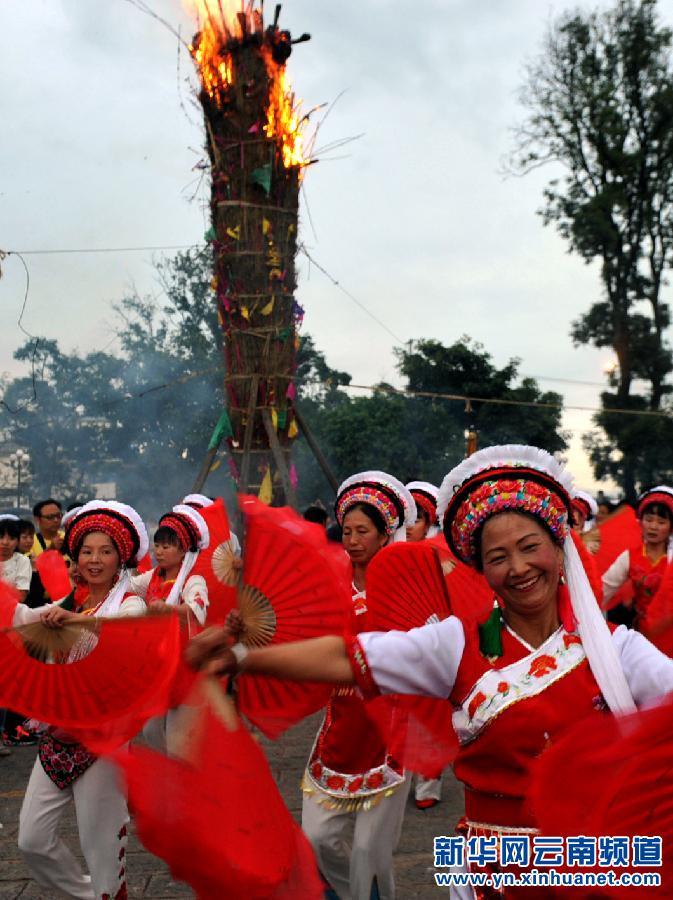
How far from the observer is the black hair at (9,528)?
27.3 ft

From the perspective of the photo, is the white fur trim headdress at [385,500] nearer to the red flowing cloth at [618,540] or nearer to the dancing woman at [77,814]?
the dancing woman at [77,814]

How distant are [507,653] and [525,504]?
0.40 meters

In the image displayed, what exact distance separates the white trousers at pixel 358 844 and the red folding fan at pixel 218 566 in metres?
0.99

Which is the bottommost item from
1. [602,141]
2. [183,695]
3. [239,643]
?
[183,695]

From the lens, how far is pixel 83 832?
412 centimetres

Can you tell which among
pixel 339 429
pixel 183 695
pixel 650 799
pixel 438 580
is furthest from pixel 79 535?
pixel 339 429

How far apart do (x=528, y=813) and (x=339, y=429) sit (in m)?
26.3

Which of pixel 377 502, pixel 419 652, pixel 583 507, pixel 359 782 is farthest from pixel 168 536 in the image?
pixel 419 652

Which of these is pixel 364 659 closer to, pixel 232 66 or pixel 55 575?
pixel 55 575

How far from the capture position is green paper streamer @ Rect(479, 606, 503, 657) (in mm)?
2691

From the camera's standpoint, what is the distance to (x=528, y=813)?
2.52 m

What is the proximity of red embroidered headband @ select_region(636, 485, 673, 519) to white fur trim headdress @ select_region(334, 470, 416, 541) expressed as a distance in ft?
8.75

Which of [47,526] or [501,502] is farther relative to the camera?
[47,526]

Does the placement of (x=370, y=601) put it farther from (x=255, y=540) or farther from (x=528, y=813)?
(x=528, y=813)
